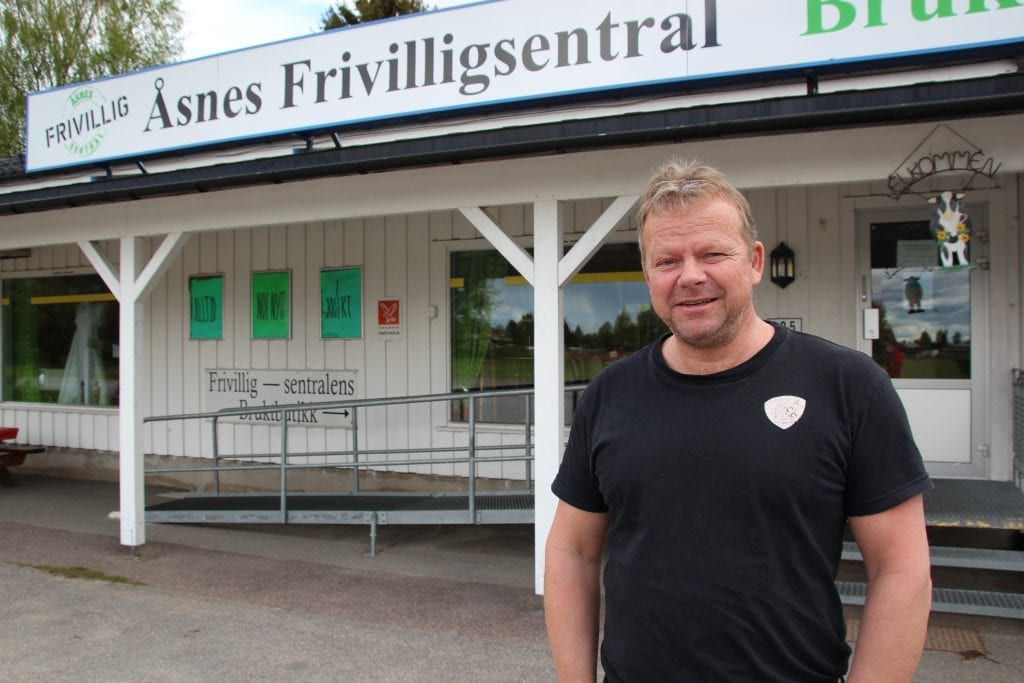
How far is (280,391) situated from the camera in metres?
7.93

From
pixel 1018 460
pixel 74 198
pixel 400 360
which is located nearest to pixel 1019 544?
pixel 1018 460

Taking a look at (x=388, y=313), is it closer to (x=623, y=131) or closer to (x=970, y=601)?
(x=623, y=131)

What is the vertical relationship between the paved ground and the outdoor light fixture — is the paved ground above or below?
below

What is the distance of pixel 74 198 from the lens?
19.7 feet

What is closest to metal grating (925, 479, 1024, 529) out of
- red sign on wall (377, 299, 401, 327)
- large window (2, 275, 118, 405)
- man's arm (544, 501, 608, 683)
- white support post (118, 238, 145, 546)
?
man's arm (544, 501, 608, 683)

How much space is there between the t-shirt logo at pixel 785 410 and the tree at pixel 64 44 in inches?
899

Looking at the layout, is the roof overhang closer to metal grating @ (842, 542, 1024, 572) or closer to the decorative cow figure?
the decorative cow figure

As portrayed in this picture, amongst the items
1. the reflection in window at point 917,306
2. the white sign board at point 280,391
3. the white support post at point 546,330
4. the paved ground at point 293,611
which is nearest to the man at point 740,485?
the paved ground at point 293,611

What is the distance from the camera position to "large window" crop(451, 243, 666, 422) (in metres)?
6.66

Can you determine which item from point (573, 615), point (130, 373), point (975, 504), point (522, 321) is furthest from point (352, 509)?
point (573, 615)

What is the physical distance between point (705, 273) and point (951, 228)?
321 cm

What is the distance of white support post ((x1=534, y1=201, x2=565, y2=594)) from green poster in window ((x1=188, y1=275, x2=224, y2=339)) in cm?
469

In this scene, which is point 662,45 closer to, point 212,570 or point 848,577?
point 848,577

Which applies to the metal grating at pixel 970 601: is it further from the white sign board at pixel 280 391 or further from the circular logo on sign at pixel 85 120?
the circular logo on sign at pixel 85 120
